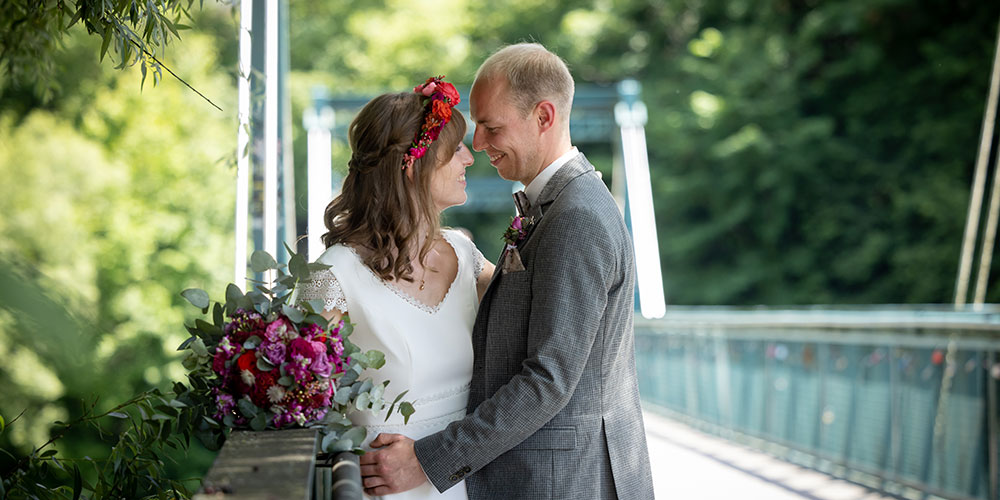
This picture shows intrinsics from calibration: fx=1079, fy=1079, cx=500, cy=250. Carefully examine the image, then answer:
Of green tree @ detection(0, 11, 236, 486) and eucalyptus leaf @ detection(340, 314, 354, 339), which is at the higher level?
green tree @ detection(0, 11, 236, 486)

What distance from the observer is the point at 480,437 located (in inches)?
96.8

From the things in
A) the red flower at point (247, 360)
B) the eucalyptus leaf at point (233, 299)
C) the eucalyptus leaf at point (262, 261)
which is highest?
the eucalyptus leaf at point (262, 261)

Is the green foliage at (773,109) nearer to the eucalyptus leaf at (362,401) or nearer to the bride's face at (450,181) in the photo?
the bride's face at (450,181)

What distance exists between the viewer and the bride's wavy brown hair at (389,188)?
8.59 feet

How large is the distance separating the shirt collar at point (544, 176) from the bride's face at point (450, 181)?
0.56ft

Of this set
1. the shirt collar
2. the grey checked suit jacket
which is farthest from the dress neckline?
the shirt collar

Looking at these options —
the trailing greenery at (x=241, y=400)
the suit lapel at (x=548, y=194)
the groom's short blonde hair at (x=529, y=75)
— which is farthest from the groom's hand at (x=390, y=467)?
the groom's short blonde hair at (x=529, y=75)

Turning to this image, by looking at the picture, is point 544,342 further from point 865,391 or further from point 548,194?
point 865,391

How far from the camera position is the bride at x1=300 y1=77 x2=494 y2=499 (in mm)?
2561

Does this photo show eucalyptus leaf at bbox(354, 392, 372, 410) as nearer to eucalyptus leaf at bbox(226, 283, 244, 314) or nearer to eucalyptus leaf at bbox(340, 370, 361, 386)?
eucalyptus leaf at bbox(340, 370, 361, 386)

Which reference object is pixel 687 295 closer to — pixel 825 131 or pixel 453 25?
pixel 825 131

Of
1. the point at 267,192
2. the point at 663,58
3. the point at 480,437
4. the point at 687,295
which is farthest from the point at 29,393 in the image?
the point at 663,58

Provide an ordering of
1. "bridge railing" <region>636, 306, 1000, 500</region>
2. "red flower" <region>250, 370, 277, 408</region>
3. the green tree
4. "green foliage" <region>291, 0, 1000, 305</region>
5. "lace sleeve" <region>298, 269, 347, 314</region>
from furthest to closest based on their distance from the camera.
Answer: "green foliage" <region>291, 0, 1000, 305</region>
the green tree
"bridge railing" <region>636, 306, 1000, 500</region>
"lace sleeve" <region>298, 269, 347, 314</region>
"red flower" <region>250, 370, 277, 408</region>

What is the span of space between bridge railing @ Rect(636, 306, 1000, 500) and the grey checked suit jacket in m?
3.31
